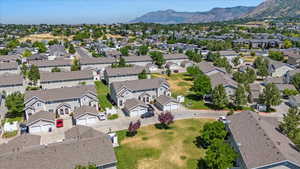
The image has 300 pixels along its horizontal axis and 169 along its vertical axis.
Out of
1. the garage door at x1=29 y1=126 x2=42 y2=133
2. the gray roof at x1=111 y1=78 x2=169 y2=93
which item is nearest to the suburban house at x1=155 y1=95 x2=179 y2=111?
the gray roof at x1=111 y1=78 x2=169 y2=93

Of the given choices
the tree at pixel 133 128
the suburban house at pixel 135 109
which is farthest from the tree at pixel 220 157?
the suburban house at pixel 135 109

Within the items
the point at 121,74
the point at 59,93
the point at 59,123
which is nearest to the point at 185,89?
the point at 121,74

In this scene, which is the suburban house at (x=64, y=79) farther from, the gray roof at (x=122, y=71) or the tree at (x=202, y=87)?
the tree at (x=202, y=87)

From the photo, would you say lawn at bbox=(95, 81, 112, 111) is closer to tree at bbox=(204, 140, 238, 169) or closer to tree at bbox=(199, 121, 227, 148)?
tree at bbox=(199, 121, 227, 148)

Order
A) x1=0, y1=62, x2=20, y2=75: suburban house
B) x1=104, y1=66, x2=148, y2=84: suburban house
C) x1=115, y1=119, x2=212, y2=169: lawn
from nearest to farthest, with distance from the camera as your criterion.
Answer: x1=115, y1=119, x2=212, y2=169: lawn
x1=104, y1=66, x2=148, y2=84: suburban house
x1=0, y1=62, x2=20, y2=75: suburban house

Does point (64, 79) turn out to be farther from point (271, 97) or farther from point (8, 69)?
point (271, 97)

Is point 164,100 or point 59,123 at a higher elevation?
point 164,100
